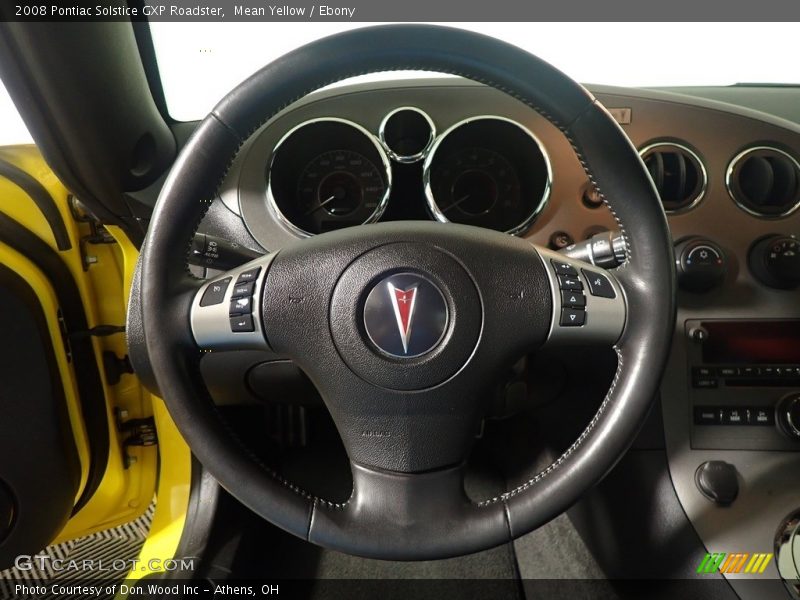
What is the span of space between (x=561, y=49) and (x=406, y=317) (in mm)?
731

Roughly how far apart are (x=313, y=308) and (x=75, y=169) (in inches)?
24.3

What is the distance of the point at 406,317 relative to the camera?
0.62m

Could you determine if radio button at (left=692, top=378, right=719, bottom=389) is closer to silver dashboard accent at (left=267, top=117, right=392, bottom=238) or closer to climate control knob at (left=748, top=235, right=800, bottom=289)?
climate control knob at (left=748, top=235, right=800, bottom=289)

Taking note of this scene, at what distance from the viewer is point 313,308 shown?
629 millimetres

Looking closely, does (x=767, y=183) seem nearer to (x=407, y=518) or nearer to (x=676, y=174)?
(x=676, y=174)

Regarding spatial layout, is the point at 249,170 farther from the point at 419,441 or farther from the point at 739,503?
the point at 739,503

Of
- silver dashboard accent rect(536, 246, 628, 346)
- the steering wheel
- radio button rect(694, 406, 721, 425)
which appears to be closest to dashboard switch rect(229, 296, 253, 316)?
the steering wheel

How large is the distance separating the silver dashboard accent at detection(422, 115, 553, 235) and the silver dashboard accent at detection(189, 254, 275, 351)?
16.8 inches

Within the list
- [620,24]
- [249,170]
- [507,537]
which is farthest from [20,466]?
[620,24]

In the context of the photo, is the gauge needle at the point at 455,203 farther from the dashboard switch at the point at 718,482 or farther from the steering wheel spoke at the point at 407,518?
the dashboard switch at the point at 718,482

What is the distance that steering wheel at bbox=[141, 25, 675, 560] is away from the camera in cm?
57

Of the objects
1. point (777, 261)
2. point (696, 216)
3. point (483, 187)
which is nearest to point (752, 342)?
point (777, 261)

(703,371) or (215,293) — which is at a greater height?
(215,293)

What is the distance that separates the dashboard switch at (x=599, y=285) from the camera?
0.62 meters
